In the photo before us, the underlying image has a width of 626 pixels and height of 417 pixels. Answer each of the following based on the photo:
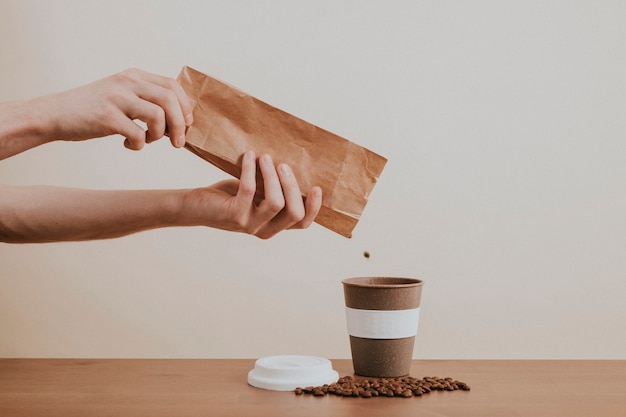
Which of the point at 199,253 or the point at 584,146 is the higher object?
the point at 584,146

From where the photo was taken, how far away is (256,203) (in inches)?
49.2

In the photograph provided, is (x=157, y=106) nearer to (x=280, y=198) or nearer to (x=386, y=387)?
(x=280, y=198)

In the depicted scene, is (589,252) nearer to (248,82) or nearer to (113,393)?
(248,82)

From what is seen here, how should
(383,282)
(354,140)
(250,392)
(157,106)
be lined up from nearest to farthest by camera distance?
(157,106)
(250,392)
(383,282)
(354,140)

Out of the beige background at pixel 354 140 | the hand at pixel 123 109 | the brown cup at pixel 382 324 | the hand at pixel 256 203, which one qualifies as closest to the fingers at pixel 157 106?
the hand at pixel 123 109

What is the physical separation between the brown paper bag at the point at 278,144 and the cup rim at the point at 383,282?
0.52 ft

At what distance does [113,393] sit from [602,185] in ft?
4.75

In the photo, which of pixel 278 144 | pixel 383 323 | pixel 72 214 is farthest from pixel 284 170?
pixel 72 214

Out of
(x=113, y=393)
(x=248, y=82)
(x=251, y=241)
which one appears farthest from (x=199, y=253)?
(x=113, y=393)

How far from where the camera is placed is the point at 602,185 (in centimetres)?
203

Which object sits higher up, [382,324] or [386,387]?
[382,324]

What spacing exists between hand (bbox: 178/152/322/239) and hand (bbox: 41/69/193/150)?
128 mm

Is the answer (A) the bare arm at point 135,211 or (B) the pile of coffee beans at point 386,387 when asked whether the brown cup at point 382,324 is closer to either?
(B) the pile of coffee beans at point 386,387

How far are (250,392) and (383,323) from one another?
256 mm
